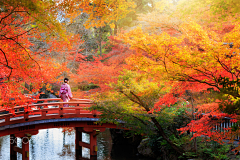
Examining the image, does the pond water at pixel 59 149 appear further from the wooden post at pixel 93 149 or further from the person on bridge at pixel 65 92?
the person on bridge at pixel 65 92

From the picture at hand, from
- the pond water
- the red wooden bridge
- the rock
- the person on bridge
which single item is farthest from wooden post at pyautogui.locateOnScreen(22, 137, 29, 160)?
the rock

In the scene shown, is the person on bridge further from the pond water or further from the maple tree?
the maple tree

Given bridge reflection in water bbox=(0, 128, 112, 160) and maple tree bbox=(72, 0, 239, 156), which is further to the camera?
bridge reflection in water bbox=(0, 128, 112, 160)

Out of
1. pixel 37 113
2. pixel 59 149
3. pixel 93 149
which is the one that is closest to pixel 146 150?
pixel 93 149

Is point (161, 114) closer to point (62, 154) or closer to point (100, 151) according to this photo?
point (100, 151)

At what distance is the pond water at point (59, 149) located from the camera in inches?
478

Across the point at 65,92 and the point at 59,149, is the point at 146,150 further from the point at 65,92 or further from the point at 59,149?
the point at 59,149

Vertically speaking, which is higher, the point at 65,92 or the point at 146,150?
the point at 65,92

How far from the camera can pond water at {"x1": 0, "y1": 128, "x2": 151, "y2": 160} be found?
39.9 ft

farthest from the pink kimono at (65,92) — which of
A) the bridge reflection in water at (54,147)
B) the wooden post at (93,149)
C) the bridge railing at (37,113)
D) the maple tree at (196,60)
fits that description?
the maple tree at (196,60)

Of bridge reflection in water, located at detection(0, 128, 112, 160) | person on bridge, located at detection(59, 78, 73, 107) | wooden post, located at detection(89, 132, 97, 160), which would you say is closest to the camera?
person on bridge, located at detection(59, 78, 73, 107)

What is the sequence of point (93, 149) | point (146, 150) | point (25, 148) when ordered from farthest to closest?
point (93, 149)
point (146, 150)
point (25, 148)

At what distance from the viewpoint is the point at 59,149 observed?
13.4 meters

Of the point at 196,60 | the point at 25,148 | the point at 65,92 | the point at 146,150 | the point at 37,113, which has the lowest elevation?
the point at 146,150
